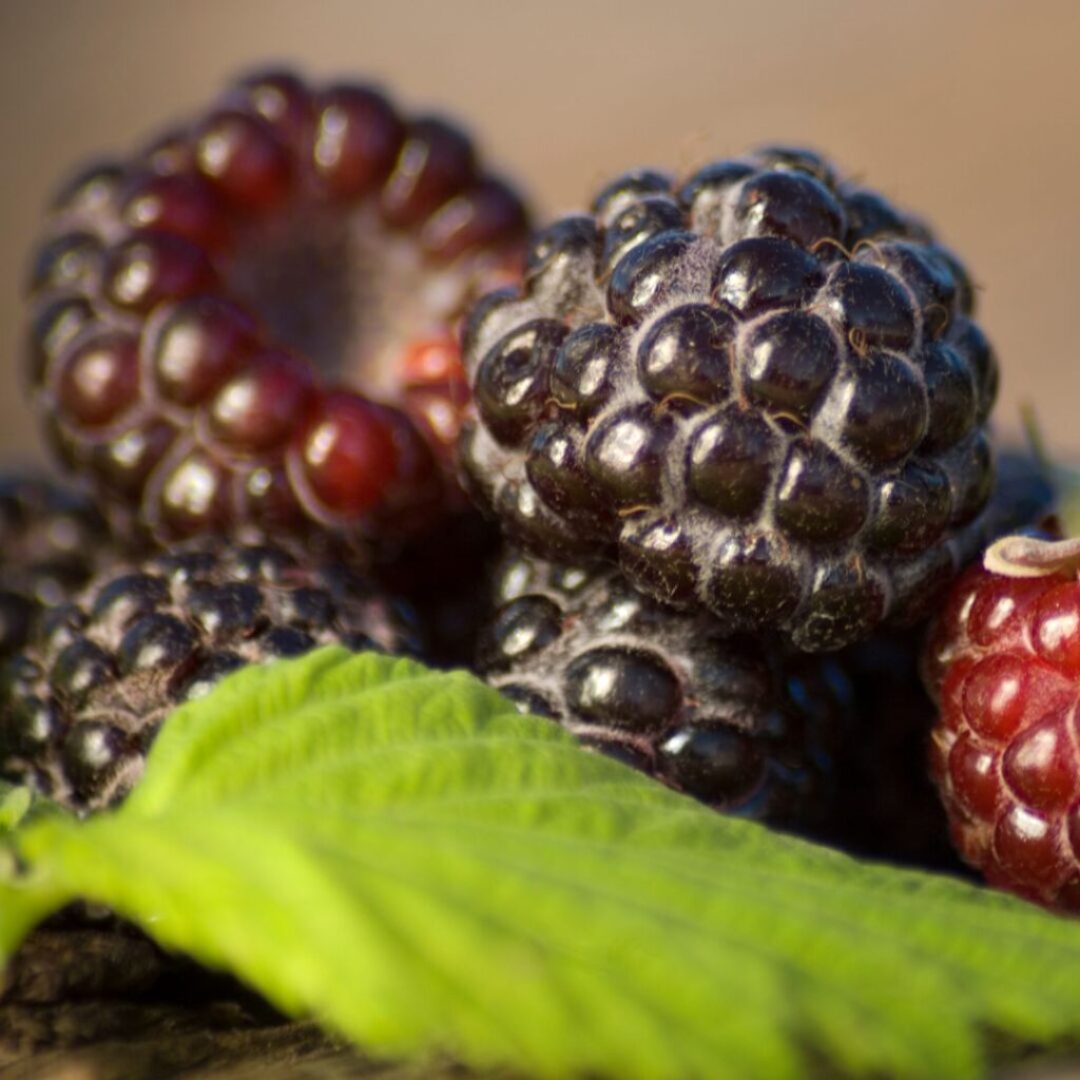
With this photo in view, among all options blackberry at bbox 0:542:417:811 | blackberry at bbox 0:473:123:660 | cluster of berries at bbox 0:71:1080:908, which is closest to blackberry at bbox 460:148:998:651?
cluster of berries at bbox 0:71:1080:908

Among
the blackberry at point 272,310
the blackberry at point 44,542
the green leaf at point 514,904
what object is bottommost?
the blackberry at point 44,542

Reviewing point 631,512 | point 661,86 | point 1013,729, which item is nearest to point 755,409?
point 631,512

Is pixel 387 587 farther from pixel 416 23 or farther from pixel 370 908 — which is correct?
pixel 416 23

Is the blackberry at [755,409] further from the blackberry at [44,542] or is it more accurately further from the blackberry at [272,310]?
the blackberry at [44,542]

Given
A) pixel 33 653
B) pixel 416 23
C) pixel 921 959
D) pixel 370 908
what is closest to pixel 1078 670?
pixel 921 959

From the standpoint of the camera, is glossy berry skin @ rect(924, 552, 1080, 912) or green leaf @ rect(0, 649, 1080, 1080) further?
glossy berry skin @ rect(924, 552, 1080, 912)

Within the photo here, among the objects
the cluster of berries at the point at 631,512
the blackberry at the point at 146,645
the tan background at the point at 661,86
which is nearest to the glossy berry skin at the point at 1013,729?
the cluster of berries at the point at 631,512

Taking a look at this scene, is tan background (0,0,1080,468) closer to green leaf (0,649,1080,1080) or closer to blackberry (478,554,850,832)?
blackberry (478,554,850,832)
